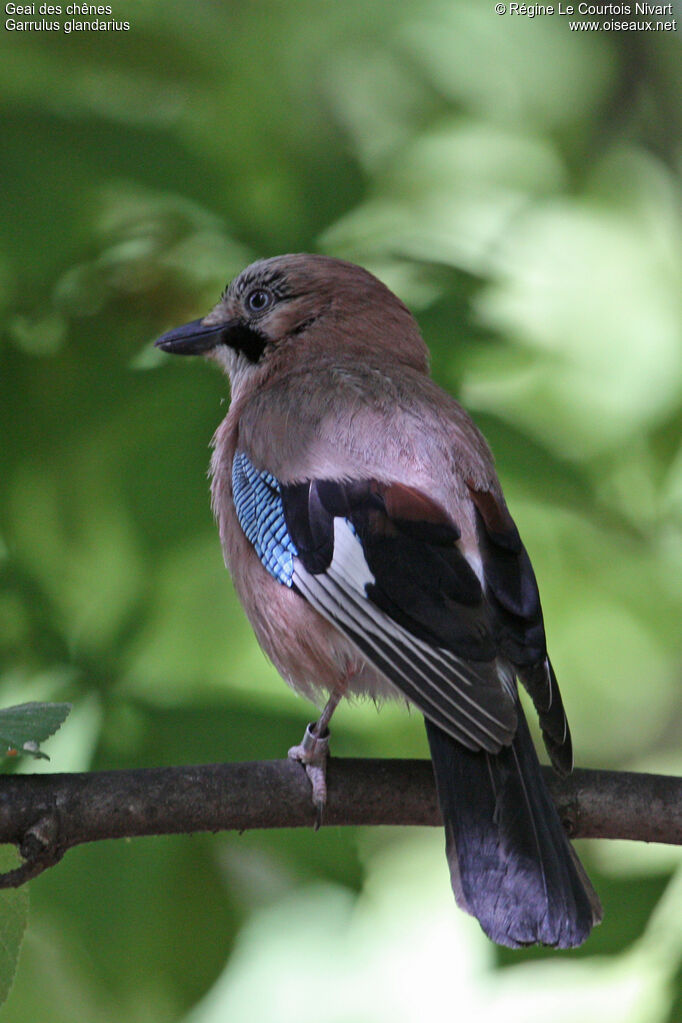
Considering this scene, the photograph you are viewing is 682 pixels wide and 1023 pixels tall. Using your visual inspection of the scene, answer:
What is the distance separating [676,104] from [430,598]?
2065mm

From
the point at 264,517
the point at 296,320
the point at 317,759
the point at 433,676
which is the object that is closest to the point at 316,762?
the point at 317,759

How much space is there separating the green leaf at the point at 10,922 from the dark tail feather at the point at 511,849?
20.5 inches

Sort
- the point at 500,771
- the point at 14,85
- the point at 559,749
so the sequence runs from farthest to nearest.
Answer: the point at 14,85, the point at 559,749, the point at 500,771

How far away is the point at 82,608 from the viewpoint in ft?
7.45

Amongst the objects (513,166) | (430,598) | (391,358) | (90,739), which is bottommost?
(90,739)

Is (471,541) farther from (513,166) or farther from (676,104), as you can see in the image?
(676,104)

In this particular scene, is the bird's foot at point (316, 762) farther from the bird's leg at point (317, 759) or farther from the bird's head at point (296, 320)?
the bird's head at point (296, 320)

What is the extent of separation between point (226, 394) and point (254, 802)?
44.0 inches

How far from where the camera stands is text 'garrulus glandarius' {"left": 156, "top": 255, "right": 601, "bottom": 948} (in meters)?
1.51

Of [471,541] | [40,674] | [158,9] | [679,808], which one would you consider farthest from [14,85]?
[679,808]

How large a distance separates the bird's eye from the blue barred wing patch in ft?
1.48

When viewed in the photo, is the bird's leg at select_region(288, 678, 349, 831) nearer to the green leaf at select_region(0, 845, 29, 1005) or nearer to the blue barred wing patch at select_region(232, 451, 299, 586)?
the blue barred wing patch at select_region(232, 451, 299, 586)

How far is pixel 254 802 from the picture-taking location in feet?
5.14

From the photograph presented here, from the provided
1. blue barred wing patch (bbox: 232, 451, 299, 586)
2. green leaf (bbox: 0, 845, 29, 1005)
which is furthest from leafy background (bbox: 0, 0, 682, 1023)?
green leaf (bbox: 0, 845, 29, 1005)
